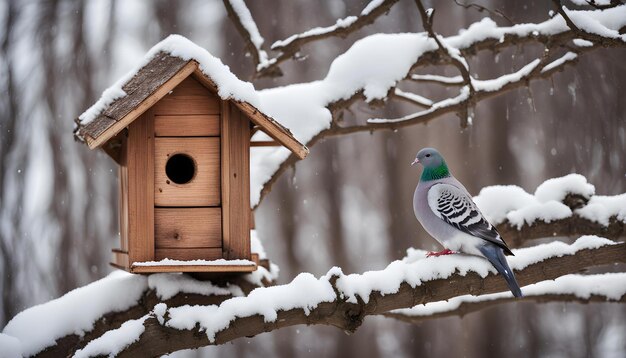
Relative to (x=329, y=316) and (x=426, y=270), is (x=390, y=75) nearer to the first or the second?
(x=426, y=270)

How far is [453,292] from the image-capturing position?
10.9ft

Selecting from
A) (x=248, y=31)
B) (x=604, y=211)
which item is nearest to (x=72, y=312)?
(x=248, y=31)

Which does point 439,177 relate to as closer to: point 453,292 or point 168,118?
point 453,292

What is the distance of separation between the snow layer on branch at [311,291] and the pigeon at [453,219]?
91 mm

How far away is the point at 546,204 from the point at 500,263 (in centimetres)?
116

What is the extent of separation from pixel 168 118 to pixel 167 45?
0.33 m

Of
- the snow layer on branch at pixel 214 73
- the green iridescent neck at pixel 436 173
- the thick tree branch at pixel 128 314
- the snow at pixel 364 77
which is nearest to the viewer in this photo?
the snow layer on branch at pixel 214 73

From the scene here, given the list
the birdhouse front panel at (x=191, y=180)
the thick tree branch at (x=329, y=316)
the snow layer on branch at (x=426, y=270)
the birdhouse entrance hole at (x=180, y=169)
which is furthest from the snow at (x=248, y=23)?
the thick tree branch at (x=329, y=316)

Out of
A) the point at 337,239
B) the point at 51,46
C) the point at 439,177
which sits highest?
the point at 51,46

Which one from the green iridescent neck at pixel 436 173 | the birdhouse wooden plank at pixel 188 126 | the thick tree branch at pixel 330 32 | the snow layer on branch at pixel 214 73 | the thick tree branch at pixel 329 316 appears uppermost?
the thick tree branch at pixel 330 32

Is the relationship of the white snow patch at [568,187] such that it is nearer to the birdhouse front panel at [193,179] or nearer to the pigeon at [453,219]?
the pigeon at [453,219]

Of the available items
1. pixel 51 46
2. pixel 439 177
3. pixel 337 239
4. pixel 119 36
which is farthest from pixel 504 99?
pixel 439 177

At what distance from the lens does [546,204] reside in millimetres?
4367

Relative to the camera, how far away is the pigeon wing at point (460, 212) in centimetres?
346
